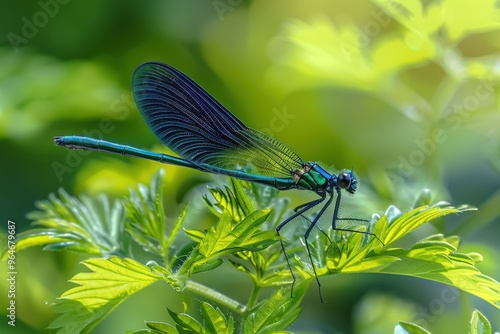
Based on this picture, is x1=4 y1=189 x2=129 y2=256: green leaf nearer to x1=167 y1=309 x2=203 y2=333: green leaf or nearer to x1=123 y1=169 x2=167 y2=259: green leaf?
x1=123 y1=169 x2=167 y2=259: green leaf

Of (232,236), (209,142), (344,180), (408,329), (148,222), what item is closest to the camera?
(408,329)

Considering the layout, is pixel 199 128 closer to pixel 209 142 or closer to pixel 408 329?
pixel 209 142

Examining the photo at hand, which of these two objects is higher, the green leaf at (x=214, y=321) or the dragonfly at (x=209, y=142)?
the dragonfly at (x=209, y=142)

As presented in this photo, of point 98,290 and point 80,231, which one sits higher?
point 80,231

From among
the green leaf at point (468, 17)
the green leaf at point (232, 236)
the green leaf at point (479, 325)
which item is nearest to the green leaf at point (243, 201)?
the green leaf at point (232, 236)

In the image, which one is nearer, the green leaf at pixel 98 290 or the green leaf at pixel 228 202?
the green leaf at pixel 98 290

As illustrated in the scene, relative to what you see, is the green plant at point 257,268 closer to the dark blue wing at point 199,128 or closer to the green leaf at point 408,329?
the green leaf at point 408,329

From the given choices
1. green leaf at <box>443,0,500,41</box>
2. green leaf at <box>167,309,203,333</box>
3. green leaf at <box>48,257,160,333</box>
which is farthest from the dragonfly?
green leaf at <box>443,0,500,41</box>

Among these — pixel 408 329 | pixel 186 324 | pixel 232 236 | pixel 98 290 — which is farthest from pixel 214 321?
pixel 408 329
